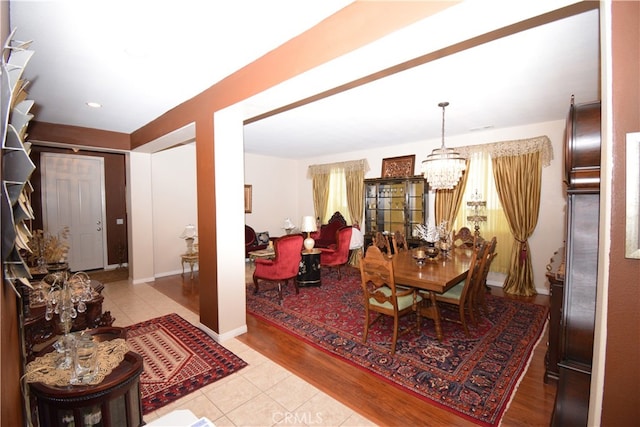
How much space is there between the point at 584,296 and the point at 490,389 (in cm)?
119

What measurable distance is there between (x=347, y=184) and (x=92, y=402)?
18.9ft

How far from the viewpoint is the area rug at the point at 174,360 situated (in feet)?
6.85

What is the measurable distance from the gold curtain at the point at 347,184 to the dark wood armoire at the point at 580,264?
16.1 feet

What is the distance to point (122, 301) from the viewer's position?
4031 mm

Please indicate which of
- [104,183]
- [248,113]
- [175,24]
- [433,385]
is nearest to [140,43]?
[175,24]

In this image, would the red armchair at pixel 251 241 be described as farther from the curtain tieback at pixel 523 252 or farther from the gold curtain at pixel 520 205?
the curtain tieback at pixel 523 252

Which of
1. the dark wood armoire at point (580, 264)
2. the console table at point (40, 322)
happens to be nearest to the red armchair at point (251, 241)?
the console table at point (40, 322)

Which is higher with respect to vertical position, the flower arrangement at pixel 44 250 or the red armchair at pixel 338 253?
the flower arrangement at pixel 44 250

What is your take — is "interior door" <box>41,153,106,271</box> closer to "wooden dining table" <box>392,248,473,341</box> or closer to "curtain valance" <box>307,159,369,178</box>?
"curtain valance" <box>307,159,369,178</box>

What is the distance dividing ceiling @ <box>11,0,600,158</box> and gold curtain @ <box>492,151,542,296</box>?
0.64 m

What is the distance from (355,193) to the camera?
6.41 metres

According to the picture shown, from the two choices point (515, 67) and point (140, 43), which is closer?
point (140, 43)

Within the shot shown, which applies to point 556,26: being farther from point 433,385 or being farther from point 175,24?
point 433,385

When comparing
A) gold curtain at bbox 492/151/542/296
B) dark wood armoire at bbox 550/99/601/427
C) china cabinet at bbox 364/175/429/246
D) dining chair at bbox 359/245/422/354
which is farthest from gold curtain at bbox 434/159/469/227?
dark wood armoire at bbox 550/99/601/427
